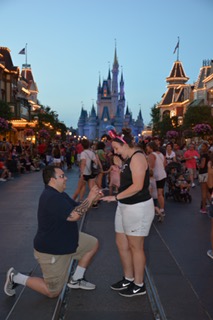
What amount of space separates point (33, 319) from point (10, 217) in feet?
19.1

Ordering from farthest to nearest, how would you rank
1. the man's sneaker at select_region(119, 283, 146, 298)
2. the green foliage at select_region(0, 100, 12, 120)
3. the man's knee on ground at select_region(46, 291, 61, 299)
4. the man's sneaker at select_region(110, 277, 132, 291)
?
1. the green foliage at select_region(0, 100, 12, 120)
2. the man's sneaker at select_region(110, 277, 132, 291)
3. the man's sneaker at select_region(119, 283, 146, 298)
4. the man's knee on ground at select_region(46, 291, 61, 299)

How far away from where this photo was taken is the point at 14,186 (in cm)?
1673

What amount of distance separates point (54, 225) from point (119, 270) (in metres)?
1.71

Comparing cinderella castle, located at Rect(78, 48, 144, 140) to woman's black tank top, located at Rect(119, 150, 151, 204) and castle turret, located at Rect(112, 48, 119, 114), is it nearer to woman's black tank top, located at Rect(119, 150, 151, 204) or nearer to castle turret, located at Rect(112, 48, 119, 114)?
castle turret, located at Rect(112, 48, 119, 114)

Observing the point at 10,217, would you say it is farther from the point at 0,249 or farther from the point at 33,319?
the point at 33,319

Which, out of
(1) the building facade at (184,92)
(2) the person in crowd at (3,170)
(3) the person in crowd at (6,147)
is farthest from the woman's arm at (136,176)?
(1) the building facade at (184,92)

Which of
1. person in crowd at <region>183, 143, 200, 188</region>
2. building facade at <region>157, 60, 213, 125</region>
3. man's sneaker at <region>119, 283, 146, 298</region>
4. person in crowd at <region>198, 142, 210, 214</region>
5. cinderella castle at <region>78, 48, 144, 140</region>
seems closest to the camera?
man's sneaker at <region>119, 283, 146, 298</region>

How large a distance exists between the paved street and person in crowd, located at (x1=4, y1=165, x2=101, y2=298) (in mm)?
231

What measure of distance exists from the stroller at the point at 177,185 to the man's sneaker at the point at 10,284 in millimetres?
8083

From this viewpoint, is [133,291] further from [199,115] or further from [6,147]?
[199,115]

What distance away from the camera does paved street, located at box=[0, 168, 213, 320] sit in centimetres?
459

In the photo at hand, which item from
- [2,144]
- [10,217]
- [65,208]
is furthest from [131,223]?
[2,144]

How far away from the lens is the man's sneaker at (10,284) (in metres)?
4.87

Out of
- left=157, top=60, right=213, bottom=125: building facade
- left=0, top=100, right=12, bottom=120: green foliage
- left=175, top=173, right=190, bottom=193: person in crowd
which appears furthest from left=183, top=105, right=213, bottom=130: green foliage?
left=175, top=173, right=190, bottom=193: person in crowd
